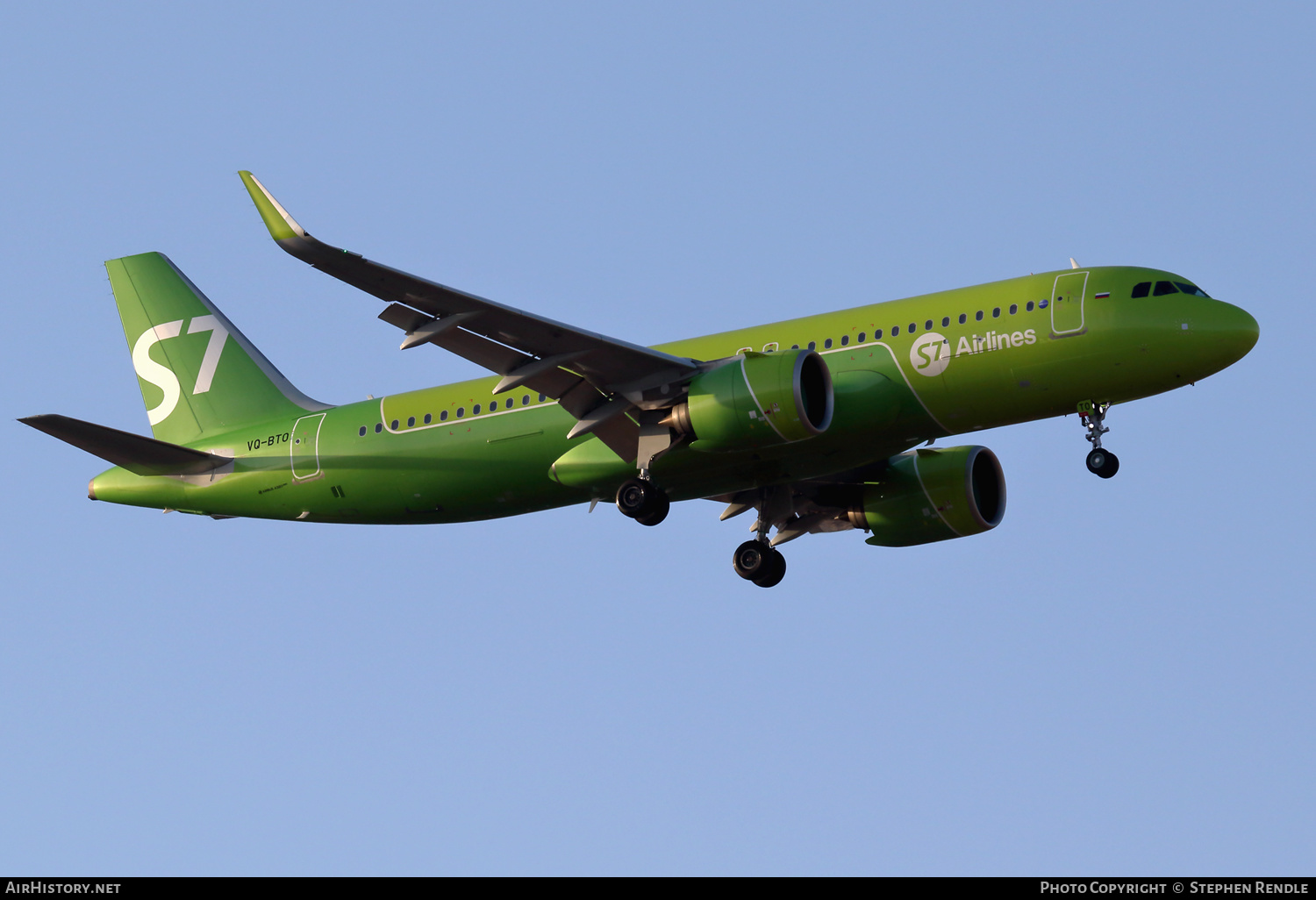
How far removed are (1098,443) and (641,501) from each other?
31.1ft

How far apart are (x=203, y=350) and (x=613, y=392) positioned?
1406 centimetres

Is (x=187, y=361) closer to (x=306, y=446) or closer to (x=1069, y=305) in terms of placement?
(x=306, y=446)

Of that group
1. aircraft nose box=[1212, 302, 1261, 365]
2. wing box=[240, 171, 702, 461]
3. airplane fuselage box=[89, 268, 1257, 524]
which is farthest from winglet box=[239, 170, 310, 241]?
aircraft nose box=[1212, 302, 1261, 365]

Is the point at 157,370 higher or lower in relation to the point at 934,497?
higher

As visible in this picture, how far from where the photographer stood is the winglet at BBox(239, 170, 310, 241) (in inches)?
1151

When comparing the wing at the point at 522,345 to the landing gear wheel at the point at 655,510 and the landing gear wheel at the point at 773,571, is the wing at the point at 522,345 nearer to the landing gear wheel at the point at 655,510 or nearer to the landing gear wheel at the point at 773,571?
the landing gear wheel at the point at 655,510

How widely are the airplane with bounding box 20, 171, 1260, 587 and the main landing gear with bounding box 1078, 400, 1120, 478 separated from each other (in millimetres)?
40

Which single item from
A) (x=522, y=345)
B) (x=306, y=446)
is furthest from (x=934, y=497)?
(x=306, y=446)

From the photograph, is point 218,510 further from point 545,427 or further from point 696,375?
point 696,375

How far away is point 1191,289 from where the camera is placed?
3325 cm

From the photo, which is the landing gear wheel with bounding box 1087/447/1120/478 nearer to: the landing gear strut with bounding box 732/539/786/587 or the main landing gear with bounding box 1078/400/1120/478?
the main landing gear with bounding box 1078/400/1120/478

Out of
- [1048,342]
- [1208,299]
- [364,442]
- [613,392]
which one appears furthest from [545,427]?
[1208,299]

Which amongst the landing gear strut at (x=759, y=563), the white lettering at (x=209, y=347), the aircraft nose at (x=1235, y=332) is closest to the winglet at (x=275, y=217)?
the white lettering at (x=209, y=347)

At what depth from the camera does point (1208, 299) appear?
33.1m
